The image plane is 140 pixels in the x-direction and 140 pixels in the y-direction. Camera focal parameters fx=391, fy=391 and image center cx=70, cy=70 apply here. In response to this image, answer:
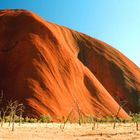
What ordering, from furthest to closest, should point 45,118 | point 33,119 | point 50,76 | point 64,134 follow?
point 50,76
point 33,119
point 45,118
point 64,134

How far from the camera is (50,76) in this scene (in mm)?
74750

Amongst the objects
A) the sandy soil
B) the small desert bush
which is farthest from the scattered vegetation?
the sandy soil

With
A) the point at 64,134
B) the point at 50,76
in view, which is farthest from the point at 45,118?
the point at 64,134

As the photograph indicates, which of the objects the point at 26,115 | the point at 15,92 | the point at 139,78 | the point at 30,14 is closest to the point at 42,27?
the point at 30,14

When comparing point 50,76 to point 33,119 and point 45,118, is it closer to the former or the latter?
point 33,119

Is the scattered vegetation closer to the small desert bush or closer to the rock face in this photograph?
the small desert bush

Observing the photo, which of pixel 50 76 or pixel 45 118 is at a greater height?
pixel 50 76

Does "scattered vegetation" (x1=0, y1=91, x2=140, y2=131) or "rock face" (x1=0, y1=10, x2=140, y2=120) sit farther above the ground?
"rock face" (x1=0, y1=10, x2=140, y2=120)

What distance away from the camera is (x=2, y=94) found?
68.9m

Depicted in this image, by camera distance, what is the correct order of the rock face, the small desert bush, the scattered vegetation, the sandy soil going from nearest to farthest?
the sandy soil < the scattered vegetation < the small desert bush < the rock face

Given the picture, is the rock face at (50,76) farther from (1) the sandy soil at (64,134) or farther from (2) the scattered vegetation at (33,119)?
(1) the sandy soil at (64,134)

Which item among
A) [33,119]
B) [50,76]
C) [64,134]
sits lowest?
[64,134]

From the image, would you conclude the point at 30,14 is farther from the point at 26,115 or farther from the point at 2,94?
the point at 26,115

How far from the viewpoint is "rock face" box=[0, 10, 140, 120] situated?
224ft
